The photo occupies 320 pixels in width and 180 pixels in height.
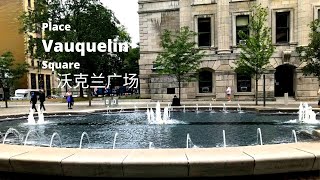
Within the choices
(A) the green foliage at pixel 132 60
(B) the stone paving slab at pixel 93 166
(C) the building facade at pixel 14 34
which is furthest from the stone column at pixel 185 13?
(C) the building facade at pixel 14 34

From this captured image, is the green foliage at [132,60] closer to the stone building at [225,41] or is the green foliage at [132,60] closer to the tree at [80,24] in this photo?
the tree at [80,24]

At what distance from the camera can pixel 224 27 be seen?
117 ft

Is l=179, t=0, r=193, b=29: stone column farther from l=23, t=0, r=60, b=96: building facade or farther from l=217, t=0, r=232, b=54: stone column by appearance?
l=23, t=0, r=60, b=96: building facade

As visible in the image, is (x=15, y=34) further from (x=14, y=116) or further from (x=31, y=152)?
(x=31, y=152)

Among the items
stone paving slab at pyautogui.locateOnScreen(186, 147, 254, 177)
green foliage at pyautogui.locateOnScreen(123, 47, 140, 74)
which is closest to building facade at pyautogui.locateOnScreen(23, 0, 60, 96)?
green foliage at pyautogui.locateOnScreen(123, 47, 140, 74)

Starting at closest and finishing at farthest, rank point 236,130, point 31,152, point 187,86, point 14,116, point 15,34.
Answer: point 31,152
point 236,130
point 14,116
point 187,86
point 15,34

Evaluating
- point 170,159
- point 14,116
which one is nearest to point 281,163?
point 170,159

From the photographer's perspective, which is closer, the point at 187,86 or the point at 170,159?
the point at 170,159

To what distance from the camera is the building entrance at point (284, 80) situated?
1428 inches

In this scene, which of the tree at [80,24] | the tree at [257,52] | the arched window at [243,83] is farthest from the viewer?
the arched window at [243,83]

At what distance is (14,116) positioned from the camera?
22.1 metres

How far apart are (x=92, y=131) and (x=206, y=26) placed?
25.4 m

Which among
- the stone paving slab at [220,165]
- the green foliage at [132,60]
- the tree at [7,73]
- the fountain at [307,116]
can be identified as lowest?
the fountain at [307,116]

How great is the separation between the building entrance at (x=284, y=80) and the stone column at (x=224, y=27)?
5.98m
